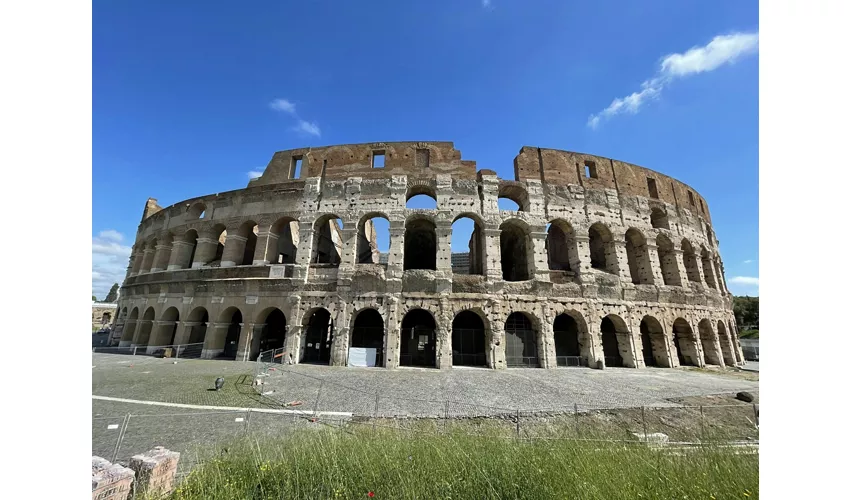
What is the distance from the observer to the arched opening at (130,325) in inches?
815

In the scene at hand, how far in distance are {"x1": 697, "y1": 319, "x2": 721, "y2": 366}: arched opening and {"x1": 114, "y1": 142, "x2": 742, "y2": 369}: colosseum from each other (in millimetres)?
74

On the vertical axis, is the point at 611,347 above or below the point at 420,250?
below

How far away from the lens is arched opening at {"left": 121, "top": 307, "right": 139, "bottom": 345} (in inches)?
815

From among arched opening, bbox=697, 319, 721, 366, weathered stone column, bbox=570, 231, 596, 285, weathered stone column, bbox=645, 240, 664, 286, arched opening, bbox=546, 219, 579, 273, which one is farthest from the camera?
arched opening, bbox=697, 319, 721, 366

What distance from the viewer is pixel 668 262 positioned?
775 inches

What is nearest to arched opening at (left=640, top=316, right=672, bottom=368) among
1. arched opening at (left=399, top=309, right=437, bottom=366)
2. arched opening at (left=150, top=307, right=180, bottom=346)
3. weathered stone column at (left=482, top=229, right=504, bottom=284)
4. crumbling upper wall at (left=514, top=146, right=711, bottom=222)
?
crumbling upper wall at (left=514, top=146, right=711, bottom=222)

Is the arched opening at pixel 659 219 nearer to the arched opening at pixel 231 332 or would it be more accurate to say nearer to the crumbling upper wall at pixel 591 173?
the crumbling upper wall at pixel 591 173

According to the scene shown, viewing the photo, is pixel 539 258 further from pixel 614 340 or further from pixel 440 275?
pixel 614 340

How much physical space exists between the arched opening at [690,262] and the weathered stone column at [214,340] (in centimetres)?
2859

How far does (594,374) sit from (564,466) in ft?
38.7

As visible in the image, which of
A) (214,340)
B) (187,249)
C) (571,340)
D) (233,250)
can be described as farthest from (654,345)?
(187,249)

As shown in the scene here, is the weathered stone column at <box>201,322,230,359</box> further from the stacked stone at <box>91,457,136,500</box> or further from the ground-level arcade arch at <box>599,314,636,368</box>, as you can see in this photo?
the ground-level arcade arch at <box>599,314,636,368</box>

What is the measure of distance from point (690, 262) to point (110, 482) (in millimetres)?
27564

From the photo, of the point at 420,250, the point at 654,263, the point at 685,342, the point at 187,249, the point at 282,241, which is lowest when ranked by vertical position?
the point at 685,342
